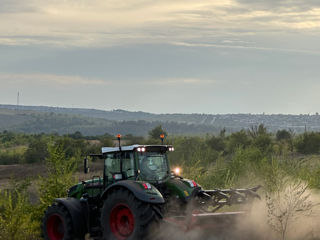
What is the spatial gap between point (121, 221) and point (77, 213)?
1.96 m

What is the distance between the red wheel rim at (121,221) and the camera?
485 inches

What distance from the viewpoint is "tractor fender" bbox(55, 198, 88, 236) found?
14051 mm

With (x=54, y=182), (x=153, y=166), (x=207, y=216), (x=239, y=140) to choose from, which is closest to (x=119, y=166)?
(x=153, y=166)

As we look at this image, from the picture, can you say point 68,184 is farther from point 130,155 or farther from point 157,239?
point 157,239

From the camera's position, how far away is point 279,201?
1395 cm

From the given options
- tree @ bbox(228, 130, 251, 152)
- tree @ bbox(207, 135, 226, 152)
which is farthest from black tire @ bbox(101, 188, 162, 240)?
tree @ bbox(207, 135, 226, 152)

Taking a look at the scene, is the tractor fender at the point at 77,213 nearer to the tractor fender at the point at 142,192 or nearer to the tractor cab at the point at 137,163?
the tractor cab at the point at 137,163

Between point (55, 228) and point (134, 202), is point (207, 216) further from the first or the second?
point (55, 228)

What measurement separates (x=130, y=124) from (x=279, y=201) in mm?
185820

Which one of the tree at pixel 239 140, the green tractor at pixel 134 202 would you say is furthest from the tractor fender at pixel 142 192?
the tree at pixel 239 140

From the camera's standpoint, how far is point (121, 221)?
1262cm

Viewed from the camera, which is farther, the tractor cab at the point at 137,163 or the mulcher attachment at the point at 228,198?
the mulcher attachment at the point at 228,198

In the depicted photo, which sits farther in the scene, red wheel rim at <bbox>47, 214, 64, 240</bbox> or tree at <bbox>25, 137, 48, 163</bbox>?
tree at <bbox>25, 137, 48, 163</bbox>

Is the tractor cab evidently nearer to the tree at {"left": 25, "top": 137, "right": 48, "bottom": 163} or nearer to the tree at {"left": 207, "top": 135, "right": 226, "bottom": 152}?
the tree at {"left": 25, "top": 137, "right": 48, "bottom": 163}
